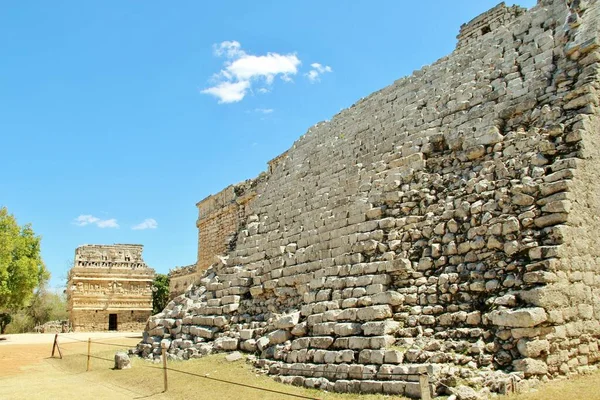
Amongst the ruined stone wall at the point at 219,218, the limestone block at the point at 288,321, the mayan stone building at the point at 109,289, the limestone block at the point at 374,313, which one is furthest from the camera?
the mayan stone building at the point at 109,289

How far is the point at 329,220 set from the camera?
9.45 metres

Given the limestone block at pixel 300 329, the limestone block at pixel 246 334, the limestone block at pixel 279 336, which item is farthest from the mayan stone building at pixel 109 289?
the limestone block at pixel 300 329

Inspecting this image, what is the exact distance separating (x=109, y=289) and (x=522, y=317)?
78.0ft

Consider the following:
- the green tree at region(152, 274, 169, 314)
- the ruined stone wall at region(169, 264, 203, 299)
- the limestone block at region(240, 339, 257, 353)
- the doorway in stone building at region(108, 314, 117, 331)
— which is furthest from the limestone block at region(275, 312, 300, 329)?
the green tree at region(152, 274, 169, 314)

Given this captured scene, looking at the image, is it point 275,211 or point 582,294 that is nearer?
point 582,294

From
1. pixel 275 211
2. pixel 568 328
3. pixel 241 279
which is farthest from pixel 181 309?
pixel 568 328

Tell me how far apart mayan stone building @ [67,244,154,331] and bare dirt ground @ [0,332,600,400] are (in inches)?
531

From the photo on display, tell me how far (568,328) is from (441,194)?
2.64 m

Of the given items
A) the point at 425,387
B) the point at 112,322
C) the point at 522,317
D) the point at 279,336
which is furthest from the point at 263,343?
the point at 112,322

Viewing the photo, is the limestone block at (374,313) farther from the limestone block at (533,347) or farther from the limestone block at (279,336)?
the limestone block at (533,347)

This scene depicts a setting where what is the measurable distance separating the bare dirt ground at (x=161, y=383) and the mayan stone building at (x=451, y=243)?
0.27m

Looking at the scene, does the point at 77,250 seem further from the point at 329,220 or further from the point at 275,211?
the point at 329,220

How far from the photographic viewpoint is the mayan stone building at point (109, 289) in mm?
24938

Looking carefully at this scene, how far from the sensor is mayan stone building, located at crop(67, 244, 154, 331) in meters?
24.9
